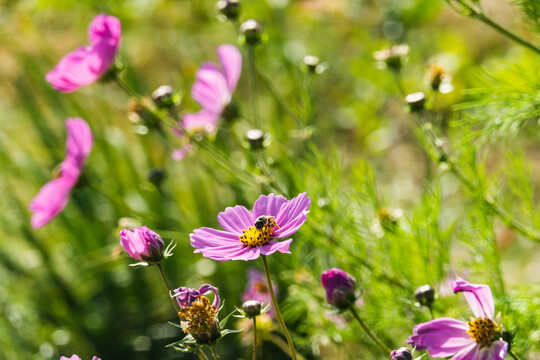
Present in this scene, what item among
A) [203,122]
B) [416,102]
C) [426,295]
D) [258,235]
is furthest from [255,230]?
[203,122]

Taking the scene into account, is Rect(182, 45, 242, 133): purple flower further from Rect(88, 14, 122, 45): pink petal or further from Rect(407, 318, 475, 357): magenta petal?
Rect(407, 318, 475, 357): magenta petal

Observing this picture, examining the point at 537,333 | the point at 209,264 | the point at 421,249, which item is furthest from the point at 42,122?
the point at 537,333

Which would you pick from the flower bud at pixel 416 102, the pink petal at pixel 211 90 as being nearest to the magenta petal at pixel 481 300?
the flower bud at pixel 416 102

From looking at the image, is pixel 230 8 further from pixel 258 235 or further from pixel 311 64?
pixel 258 235

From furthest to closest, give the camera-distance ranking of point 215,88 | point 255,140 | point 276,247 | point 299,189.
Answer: point 215,88
point 299,189
point 255,140
point 276,247

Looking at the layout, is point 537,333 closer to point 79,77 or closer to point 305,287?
point 305,287
